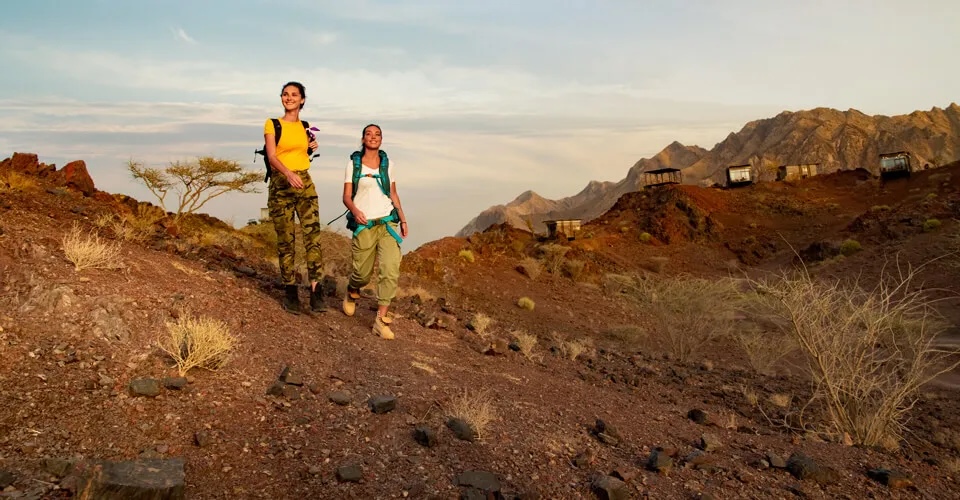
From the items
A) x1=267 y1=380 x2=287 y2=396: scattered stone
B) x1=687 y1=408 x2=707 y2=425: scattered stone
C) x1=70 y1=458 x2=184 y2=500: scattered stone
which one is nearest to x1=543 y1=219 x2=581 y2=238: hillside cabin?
x1=687 y1=408 x2=707 y2=425: scattered stone

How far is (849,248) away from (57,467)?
32.1 meters

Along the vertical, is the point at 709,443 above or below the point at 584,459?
below

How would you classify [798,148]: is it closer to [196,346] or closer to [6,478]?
[196,346]

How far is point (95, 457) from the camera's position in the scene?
2.82 m

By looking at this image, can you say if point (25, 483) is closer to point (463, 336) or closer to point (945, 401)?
point (463, 336)

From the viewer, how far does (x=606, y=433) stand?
4578mm

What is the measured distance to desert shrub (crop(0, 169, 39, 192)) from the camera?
8.92 m

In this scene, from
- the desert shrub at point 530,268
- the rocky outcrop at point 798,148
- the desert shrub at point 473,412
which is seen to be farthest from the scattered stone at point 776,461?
the rocky outcrop at point 798,148

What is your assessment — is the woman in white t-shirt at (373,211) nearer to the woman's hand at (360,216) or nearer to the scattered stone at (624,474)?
the woman's hand at (360,216)

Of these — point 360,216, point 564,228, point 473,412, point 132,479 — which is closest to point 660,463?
point 473,412

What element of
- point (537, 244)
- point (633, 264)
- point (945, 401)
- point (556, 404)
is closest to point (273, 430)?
point (556, 404)

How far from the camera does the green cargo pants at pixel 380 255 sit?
600cm

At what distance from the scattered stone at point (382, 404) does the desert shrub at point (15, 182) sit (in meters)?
7.60

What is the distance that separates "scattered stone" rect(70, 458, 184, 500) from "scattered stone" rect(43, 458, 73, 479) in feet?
0.12
